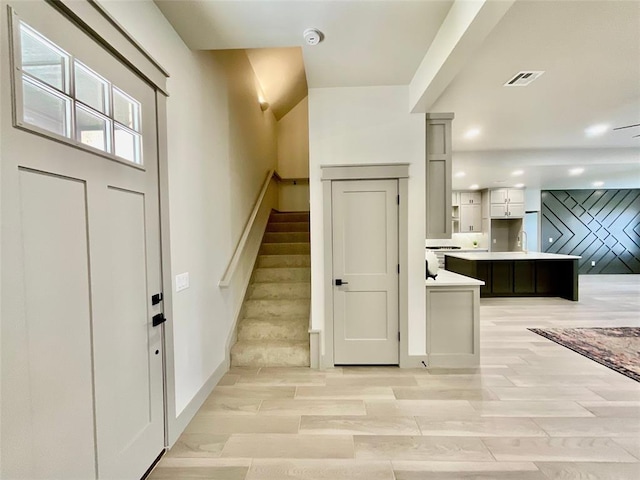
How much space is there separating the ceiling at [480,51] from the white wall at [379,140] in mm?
143

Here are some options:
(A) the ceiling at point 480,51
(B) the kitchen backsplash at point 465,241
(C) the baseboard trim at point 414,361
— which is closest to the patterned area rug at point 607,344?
(C) the baseboard trim at point 414,361

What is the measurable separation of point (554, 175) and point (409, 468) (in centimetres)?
787

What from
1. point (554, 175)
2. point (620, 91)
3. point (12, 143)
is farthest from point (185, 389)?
point (554, 175)

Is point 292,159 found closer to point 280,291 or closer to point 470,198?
point 280,291

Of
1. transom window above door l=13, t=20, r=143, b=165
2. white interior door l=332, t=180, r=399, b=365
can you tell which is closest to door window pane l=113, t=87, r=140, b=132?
transom window above door l=13, t=20, r=143, b=165

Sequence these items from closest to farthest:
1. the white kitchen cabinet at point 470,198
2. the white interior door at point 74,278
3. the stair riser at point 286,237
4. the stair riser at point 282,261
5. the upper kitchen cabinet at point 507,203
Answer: the white interior door at point 74,278
the stair riser at point 282,261
the stair riser at point 286,237
the upper kitchen cabinet at point 507,203
the white kitchen cabinet at point 470,198

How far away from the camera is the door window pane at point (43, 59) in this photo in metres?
1.09

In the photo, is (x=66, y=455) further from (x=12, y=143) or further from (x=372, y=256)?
(x=372, y=256)

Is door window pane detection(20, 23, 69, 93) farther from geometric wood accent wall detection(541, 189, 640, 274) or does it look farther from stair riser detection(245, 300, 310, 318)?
geometric wood accent wall detection(541, 189, 640, 274)

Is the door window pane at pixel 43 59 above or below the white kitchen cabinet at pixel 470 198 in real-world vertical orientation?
below

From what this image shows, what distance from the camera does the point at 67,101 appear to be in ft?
4.11

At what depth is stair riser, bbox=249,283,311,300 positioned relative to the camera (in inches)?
150

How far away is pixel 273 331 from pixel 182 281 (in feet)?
4.95

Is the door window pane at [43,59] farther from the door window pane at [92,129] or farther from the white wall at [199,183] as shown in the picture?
the white wall at [199,183]
